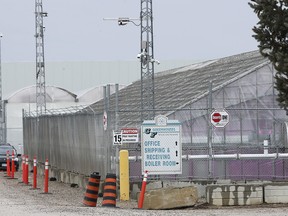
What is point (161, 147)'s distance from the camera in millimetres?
26672

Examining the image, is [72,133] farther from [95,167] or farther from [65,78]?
[65,78]

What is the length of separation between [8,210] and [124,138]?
6240 millimetres

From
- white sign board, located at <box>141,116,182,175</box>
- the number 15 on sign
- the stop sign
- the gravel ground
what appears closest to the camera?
the gravel ground

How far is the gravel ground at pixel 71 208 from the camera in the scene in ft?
68.5

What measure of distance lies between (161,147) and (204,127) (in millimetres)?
14314

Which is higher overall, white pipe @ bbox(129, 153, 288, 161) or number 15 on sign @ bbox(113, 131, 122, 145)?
number 15 on sign @ bbox(113, 131, 122, 145)

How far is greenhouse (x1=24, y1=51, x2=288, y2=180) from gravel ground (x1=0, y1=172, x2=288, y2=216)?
5.47ft

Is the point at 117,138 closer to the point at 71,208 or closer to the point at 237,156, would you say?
the point at 237,156

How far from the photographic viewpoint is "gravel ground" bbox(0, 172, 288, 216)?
2089 centimetres

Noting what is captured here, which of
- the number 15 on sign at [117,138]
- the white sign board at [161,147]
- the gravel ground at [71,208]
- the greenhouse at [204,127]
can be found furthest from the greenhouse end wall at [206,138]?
the gravel ground at [71,208]

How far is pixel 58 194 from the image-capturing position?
3023 centimetres

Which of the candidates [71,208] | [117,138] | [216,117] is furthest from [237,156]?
[71,208]

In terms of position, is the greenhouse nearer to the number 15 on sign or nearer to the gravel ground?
the number 15 on sign

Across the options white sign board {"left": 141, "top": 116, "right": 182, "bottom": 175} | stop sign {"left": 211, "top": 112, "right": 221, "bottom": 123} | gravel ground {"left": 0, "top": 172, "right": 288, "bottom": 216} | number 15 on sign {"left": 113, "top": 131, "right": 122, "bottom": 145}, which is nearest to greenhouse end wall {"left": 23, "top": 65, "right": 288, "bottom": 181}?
stop sign {"left": 211, "top": 112, "right": 221, "bottom": 123}
